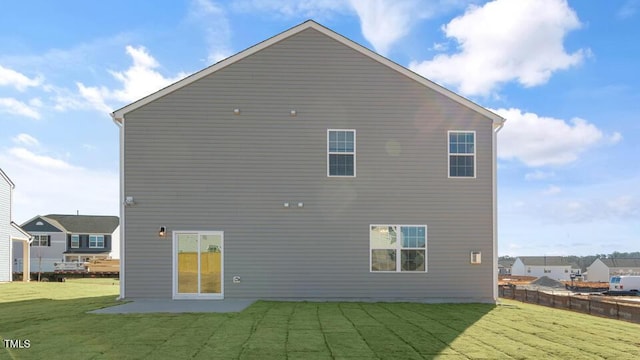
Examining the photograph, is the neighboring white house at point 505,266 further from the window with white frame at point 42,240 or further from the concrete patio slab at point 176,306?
the concrete patio slab at point 176,306

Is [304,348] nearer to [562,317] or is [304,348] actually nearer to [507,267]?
[562,317]

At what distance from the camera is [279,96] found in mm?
14023

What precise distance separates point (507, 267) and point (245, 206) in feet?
302

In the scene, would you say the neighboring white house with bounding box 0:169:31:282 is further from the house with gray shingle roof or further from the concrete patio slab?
the house with gray shingle roof

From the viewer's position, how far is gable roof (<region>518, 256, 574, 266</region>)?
78000 millimetres

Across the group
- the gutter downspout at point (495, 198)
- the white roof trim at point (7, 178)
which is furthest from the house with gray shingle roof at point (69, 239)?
the gutter downspout at point (495, 198)

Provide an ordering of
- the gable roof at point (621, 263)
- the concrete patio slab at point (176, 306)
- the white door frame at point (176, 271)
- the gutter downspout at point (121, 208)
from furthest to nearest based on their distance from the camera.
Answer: the gable roof at point (621, 263)
the white door frame at point (176, 271)
the gutter downspout at point (121, 208)
the concrete patio slab at point (176, 306)

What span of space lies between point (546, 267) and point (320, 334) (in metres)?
77.7

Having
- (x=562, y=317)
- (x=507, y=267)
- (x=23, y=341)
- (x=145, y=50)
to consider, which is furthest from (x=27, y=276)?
(x=507, y=267)

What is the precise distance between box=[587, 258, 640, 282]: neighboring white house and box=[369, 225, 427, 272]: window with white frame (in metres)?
67.9

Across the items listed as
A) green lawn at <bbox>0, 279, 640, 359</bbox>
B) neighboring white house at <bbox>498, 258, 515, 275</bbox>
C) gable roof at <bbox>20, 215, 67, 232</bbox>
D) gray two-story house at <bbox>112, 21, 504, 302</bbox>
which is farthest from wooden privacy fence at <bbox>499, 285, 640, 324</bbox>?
neighboring white house at <bbox>498, 258, 515, 275</bbox>

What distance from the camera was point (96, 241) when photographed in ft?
164

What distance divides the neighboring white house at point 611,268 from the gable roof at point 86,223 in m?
66.2

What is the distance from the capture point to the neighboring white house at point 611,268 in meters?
69.9
